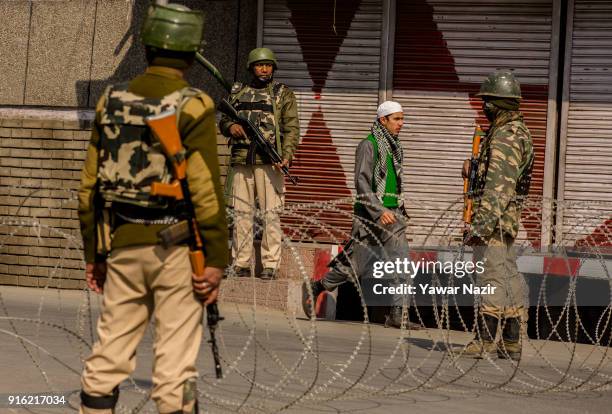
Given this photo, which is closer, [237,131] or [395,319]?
[395,319]

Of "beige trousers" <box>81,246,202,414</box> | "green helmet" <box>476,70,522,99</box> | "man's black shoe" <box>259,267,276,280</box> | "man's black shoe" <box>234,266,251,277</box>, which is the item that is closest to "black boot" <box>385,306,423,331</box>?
"man's black shoe" <box>259,267,276,280</box>

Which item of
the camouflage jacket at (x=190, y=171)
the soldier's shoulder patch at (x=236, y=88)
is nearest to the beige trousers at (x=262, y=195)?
the soldier's shoulder patch at (x=236, y=88)

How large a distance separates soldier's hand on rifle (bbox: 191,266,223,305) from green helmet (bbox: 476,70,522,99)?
4.78m

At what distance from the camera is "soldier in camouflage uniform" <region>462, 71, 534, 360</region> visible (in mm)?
9516

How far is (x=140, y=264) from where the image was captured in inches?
212

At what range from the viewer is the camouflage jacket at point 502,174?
949cm

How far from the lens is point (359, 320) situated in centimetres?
1269

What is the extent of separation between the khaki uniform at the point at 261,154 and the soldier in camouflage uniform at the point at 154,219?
6877 millimetres

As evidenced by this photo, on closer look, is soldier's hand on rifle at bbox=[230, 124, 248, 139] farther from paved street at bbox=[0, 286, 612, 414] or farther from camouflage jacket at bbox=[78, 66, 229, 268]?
camouflage jacket at bbox=[78, 66, 229, 268]

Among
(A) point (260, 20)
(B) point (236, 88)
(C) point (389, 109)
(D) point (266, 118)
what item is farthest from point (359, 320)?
(A) point (260, 20)

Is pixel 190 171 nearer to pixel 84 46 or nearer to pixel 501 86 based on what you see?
pixel 501 86

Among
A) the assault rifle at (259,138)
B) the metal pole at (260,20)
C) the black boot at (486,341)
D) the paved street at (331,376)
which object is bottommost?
the paved street at (331,376)

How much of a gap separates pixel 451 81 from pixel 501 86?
4254 millimetres

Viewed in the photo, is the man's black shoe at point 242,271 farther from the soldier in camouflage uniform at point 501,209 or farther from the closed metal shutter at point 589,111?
the soldier in camouflage uniform at point 501,209
